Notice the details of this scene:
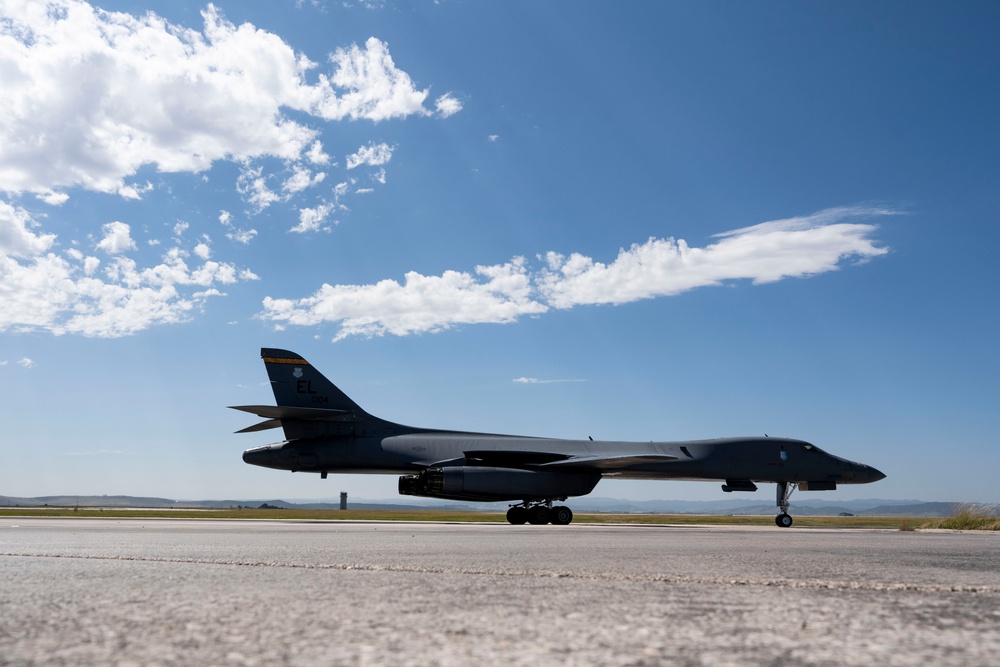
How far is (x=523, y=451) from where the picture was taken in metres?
26.5

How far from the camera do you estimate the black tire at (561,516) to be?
25.5m

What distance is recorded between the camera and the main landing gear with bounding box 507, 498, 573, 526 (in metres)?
25.6

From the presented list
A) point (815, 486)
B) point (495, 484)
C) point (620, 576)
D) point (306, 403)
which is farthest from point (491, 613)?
point (815, 486)

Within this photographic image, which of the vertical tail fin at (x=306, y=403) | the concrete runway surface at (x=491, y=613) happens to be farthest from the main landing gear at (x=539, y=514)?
the concrete runway surface at (x=491, y=613)

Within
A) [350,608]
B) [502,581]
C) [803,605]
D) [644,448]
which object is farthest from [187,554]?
[644,448]

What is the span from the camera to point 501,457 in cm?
2658

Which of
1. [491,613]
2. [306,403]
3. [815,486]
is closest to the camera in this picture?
[491,613]

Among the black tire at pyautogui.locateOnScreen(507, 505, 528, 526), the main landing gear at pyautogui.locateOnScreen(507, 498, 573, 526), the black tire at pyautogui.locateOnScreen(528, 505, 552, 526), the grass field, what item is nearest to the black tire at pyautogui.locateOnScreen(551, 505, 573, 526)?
the main landing gear at pyautogui.locateOnScreen(507, 498, 573, 526)

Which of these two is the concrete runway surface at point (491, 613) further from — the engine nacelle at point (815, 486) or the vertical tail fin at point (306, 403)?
the engine nacelle at point (815, 486)

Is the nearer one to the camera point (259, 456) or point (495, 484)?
point (495, 484)

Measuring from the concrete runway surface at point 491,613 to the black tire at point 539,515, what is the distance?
63.5 ft

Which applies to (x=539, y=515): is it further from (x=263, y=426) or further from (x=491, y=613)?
(x=491, y=613)

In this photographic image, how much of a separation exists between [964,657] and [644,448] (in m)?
26.5

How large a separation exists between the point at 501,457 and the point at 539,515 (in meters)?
2.26
